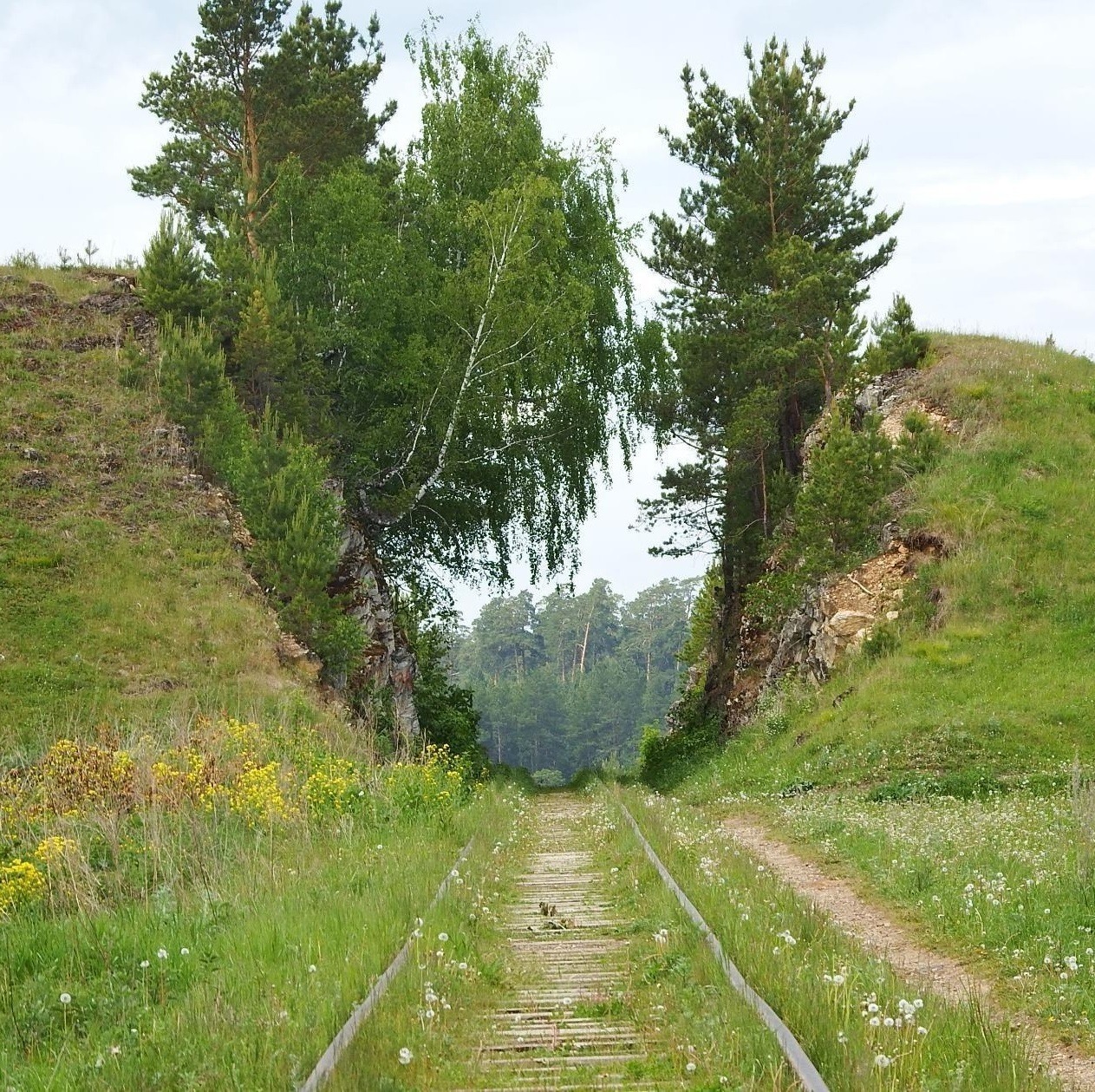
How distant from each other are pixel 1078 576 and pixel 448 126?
20341mm

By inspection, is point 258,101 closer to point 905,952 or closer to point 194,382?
point 194,382

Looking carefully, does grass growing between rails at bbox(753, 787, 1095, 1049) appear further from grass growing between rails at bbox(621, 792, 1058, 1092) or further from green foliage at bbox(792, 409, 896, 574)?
green foliage at bbox(792, 409, 896, 574)

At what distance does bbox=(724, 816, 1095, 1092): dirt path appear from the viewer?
525 centimetres

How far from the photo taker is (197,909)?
7645 millimetres

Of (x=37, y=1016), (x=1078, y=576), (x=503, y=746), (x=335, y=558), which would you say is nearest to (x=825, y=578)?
(x=1078, y=576)

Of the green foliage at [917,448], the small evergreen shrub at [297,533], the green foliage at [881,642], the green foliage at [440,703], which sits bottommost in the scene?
the green foliage at [440,703]

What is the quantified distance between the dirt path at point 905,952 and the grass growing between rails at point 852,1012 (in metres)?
0.32

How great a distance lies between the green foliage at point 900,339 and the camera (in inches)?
1209

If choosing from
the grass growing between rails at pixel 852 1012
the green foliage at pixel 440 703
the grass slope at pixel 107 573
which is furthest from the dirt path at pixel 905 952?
the green foliage at pixel 440 703

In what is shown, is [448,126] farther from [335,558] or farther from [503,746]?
[503,746]

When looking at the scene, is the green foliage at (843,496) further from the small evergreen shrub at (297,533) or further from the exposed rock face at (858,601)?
the small evergreen shrub at (297,533)

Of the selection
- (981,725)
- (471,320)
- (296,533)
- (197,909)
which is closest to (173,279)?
(471,320)

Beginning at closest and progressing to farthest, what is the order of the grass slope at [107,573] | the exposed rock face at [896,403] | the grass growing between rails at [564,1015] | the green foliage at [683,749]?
the grass growing between rails at [564,1015] → the grass slope at [107,573] → the exposed rock face at [896,403] → the green foliage at [683,749]

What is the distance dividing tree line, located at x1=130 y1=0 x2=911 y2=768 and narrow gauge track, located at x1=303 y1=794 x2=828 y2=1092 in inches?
636
